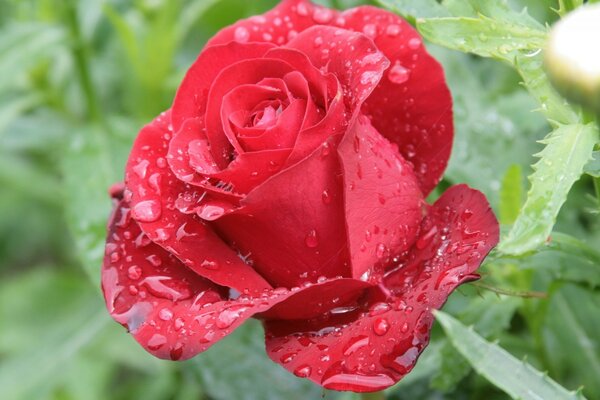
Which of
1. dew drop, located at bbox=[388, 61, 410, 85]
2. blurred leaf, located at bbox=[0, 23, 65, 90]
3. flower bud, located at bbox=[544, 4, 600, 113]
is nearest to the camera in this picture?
flower bud, located at bbox=[544, 4, 600, 113]

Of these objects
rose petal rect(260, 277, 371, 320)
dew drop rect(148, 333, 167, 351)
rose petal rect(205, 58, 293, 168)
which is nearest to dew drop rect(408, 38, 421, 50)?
rose petal rect(205, 58, 293, 168)

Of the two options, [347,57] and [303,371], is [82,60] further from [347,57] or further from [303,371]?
[303,371]

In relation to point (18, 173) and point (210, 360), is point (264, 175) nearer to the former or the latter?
point (210, 360)

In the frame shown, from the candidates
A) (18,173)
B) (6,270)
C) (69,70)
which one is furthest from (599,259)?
(6,270)

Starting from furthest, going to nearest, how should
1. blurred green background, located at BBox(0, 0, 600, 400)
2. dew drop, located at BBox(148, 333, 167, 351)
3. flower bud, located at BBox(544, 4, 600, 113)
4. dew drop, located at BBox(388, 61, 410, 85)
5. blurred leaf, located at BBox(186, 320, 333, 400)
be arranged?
blurred leaf, located at BBox(186, 320, 333, 400) < blurred green background, located at BBox(0, 0, 600, 400) < dew drop, located at BBox(388, 61, 410, 85) < dew drop, located at BBox(148, 333, 167, 351) < flower bud, located at BBox(544, 4, 600, 113)

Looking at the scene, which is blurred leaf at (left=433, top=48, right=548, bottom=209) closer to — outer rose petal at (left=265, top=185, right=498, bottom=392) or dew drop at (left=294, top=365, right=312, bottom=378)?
outer rose petal at (left=265, top=185, right=498, bottom=392)

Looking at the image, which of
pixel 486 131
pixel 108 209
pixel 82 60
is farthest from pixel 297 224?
pixel 82 60
